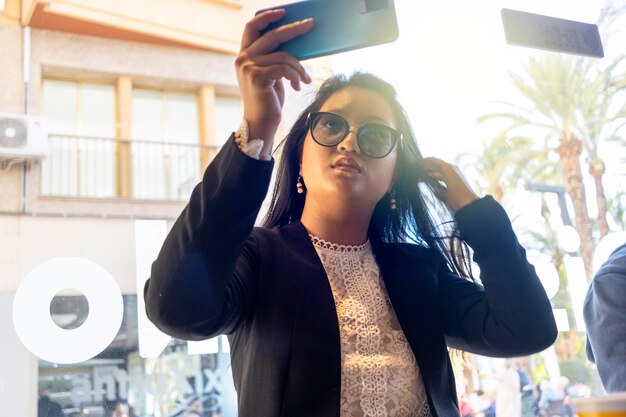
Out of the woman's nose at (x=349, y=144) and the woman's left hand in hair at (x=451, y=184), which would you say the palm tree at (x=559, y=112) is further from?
the woman's nose at (x=349, y=144)

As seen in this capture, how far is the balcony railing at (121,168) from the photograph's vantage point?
1.51 meters

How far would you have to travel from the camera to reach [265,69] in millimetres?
812

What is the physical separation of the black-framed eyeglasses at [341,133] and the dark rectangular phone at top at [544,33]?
1121 millimetres

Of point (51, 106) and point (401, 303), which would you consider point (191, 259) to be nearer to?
point (401, 303)

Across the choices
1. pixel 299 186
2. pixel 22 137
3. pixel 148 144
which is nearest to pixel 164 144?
pixel 148 144

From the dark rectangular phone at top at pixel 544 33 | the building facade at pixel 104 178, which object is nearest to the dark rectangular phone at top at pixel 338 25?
the building facade at pixel 104 178

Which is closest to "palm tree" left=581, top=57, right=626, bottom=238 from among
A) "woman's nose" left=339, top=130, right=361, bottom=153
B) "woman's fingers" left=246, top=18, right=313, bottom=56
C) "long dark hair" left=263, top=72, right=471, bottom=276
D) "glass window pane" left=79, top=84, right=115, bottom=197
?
"long dark hair" left=263, top=72, right=471, bottom=276

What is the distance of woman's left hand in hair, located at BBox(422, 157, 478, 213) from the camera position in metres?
1.07

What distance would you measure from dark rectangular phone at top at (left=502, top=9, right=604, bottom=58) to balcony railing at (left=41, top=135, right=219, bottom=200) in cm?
102

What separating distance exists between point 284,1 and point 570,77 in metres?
1.13

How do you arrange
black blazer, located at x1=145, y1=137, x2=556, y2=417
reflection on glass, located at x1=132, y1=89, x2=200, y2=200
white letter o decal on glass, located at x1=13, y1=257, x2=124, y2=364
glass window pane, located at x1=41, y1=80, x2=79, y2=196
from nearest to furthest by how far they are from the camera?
black blazer, located at x1=145, y1=137, x2=556, y2=417 < white letter o decal on glass, located at x1=13, y1=257, x2=124, y2=364 < glass window pane, located at x1=41, y1=80, x2=79, y2=196 < reflection on glass, located at x1=132, y1=89, x2=200, y2=200

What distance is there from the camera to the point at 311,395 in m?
0.86

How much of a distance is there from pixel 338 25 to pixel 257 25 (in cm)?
12

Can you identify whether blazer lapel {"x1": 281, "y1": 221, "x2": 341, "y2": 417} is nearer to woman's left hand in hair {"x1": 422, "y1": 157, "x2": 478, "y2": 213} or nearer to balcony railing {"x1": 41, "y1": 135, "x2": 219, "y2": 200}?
woman's left hand in hair {"x1": 422, "y1": 157, "x2": 478, "y2": 213}
